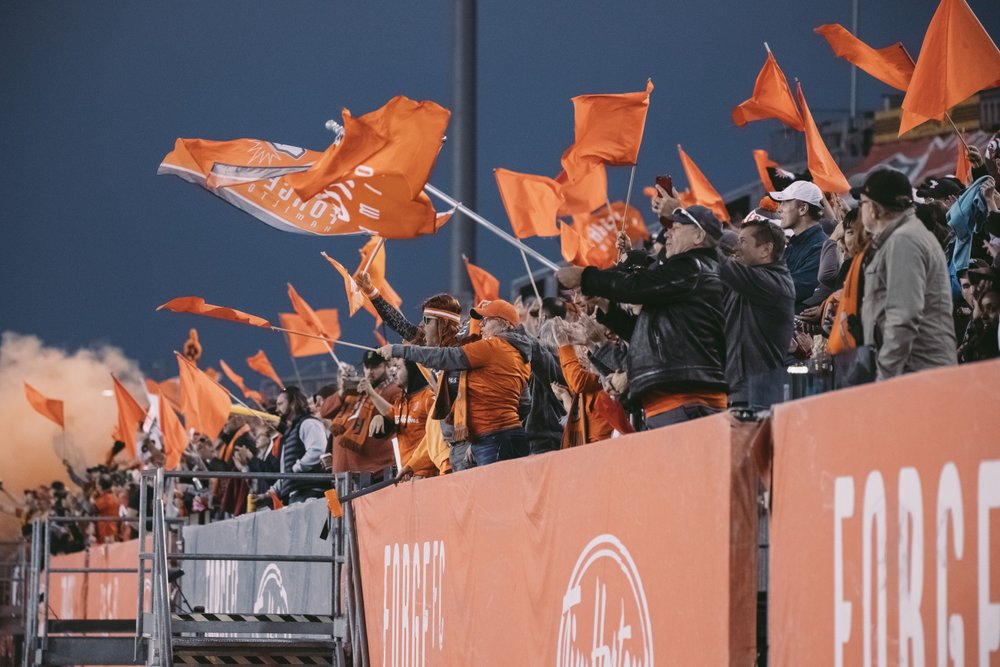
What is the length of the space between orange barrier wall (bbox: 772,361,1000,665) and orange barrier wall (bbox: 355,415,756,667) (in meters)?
0.26

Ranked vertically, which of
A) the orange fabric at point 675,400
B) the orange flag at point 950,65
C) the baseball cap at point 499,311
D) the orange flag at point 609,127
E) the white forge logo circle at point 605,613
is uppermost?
the orange flag at point 609,127

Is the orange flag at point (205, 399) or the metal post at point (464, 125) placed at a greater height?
the metal post at point (464, 125)

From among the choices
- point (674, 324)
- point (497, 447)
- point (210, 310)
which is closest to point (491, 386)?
point (497, 447)

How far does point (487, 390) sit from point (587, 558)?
3.43 metres

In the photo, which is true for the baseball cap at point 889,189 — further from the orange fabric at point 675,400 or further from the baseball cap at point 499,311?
the baseball cap at point 499,311

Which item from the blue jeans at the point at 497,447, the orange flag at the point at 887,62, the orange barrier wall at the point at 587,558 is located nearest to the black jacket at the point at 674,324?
the orange barrier wall at the point at 587,558

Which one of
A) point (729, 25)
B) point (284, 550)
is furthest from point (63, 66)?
point (284, 550)

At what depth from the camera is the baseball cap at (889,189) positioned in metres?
5.57

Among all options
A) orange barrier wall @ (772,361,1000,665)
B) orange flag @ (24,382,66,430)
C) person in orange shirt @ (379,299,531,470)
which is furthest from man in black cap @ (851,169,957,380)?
orange flag @ (24,382,66,430)

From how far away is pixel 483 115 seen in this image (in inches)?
3246

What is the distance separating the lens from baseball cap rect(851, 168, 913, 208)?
557cm

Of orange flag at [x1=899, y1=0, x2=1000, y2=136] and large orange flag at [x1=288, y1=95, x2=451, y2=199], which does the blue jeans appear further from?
orange flag at [x1=899, y1=0, x2=1000, y2=136]

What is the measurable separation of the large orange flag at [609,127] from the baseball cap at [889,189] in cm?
599

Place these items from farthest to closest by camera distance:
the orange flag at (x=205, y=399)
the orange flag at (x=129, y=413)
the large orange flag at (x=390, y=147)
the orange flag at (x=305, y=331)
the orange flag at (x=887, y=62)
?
the orange flag at (x=129, y=413), the orange flag at (x=305, y=331), the orange flag at (x=205, y=399), the large orange flag at (x=390, y=147), the orange flag at (x=887, y=62)
